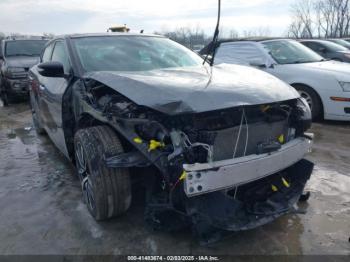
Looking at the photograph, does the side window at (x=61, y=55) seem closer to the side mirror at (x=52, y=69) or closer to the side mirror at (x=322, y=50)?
the side mirror at (x=52, y=69)

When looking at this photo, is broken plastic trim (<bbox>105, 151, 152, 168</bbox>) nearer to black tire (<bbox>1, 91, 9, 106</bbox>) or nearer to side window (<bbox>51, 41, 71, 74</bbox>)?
side window (<bbox>51, 41, 71, 74</bbox>)

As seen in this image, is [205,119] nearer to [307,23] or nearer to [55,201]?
[55,201]

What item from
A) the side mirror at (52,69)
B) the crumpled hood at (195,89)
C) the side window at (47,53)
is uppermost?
the side window at (47,53)

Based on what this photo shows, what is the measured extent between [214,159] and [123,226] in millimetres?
1053

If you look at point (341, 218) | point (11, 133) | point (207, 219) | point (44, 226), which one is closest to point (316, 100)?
point (341, 218)

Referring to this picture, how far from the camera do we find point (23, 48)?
10.2 m

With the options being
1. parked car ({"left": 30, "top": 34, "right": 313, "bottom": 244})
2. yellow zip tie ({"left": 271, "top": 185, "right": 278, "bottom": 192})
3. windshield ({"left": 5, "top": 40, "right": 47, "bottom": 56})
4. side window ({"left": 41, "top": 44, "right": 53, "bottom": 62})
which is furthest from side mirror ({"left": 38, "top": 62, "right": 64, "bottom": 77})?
windshield ({"left": 5, "top": 40, "right": 47, "bottom": 56})

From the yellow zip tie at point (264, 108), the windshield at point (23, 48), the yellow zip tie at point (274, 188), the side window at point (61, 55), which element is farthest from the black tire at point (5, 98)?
the yellow zip tie at point (274, 188)

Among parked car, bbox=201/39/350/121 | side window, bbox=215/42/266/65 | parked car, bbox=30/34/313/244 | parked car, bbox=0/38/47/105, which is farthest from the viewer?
parked car, bbox=0/38/47/105

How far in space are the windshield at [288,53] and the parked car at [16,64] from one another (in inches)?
234

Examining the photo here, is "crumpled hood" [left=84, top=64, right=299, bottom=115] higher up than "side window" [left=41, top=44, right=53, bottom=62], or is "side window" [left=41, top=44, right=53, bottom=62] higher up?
"side window" [left=41, top=44, right=53, bottom=62]

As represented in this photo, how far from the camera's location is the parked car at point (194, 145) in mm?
2230

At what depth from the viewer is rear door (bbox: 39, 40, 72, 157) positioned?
3.63m

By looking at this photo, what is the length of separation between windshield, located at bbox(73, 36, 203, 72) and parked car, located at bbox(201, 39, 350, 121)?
9.02 ft
